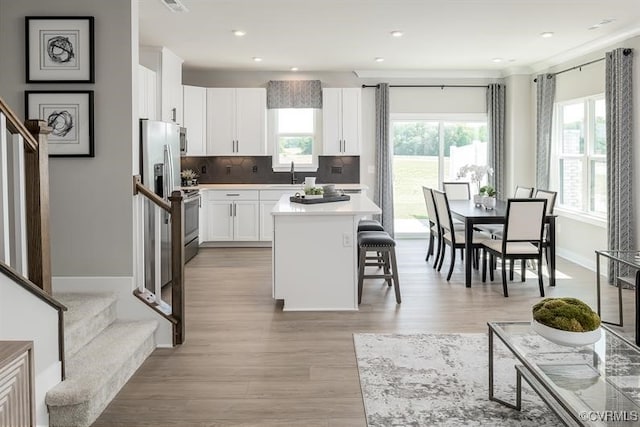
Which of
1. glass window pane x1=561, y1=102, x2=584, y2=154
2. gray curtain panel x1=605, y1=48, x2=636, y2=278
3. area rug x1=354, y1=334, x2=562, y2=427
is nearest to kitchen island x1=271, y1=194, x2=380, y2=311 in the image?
area rug x1=354, y1=334, x2=562, y2=427

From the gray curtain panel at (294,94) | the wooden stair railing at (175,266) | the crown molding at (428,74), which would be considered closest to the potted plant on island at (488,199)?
the crown molding at (428,74)

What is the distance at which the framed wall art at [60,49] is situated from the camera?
3844mm

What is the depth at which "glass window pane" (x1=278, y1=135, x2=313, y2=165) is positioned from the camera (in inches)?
A: 350

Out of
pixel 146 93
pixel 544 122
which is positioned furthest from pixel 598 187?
pixel 146 93

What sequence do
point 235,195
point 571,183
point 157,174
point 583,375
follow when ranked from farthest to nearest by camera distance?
1. point 235,195
2. point 571,183
3. point 157,174
4. point 583,375

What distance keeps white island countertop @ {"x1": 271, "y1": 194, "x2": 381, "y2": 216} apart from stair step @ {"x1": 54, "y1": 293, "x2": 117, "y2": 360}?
158 cm

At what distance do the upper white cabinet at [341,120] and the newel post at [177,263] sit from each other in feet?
16.5

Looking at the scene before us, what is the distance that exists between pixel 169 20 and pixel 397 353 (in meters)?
3.90

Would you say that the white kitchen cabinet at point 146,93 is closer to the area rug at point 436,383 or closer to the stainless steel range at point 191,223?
the stainless steel range at point 191,223

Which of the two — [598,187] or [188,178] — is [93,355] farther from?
[598,187]

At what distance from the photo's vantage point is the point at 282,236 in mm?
4898

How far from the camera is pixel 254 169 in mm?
8984

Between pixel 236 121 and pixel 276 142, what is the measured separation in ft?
2.30

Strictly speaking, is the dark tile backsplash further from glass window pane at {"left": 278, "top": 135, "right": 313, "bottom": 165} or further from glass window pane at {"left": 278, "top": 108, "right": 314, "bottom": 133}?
glass window pane at {"left": 278, "top": 108, "right": 314, "bottom": 133}
